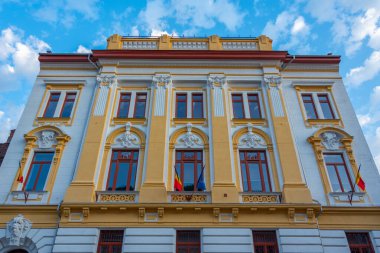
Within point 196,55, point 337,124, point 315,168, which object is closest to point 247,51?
point 196,55

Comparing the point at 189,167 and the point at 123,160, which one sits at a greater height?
the point at 123,160

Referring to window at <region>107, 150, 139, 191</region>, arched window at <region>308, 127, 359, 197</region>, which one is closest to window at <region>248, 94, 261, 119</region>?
arched window at <region>308, 127, 359, 197</region>

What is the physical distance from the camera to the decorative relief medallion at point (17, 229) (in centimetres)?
1354

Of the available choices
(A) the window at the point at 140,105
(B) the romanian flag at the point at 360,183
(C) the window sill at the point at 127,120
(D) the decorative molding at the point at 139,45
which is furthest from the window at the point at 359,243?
(D) the decorative molding at the point at 139,45

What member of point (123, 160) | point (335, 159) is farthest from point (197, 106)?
point (335, 159)

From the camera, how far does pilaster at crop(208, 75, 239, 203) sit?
1470cm

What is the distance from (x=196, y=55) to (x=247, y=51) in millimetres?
3359

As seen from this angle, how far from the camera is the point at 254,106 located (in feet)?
63.3

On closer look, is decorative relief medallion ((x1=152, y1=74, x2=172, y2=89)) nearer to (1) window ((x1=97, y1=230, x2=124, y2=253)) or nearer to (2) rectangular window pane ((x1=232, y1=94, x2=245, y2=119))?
(2) rectangular window pane ((x1=232, y1=94, x2=245, y2=119))

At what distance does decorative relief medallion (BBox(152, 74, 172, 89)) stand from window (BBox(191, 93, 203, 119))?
1847 millimetres

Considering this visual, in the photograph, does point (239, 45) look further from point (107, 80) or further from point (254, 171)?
point (254, 171)

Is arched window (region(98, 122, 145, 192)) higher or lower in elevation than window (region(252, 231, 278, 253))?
higher

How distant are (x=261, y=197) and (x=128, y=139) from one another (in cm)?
763

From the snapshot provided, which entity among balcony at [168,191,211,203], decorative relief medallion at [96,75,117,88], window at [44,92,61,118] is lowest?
balcony at [168,191,211,203]
